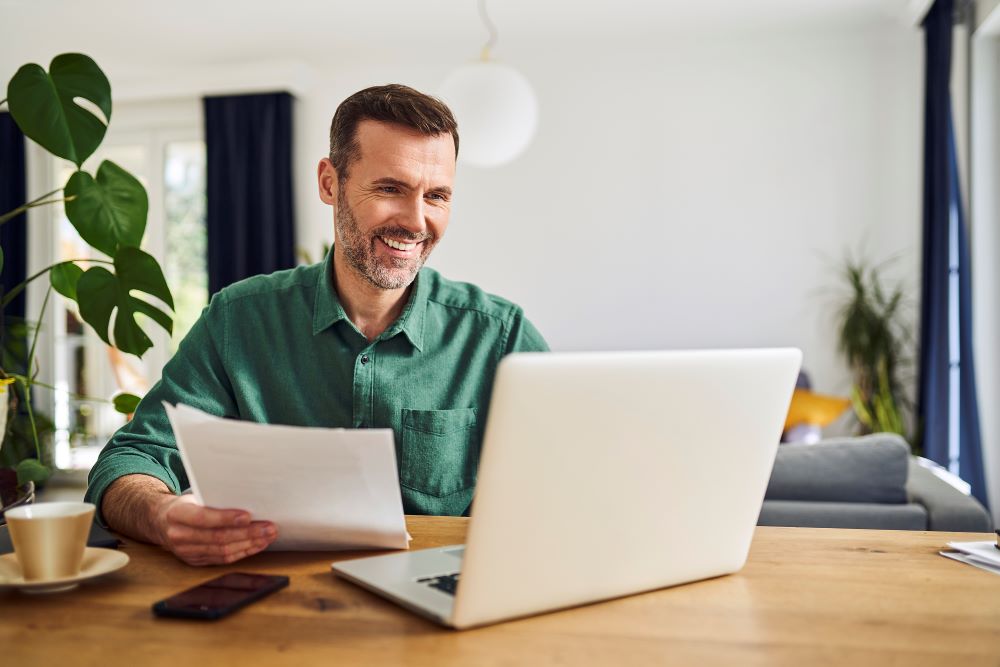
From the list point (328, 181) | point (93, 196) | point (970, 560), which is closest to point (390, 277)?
point (328, 181)

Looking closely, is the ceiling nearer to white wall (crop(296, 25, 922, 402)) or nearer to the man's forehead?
white wall (crop(296, 25, 922, 402))

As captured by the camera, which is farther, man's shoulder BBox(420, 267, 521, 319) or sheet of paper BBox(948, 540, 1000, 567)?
man's shoulder BBox(420, 267, 521, 319)

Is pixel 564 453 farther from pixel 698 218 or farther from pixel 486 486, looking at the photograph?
pixel 698 218

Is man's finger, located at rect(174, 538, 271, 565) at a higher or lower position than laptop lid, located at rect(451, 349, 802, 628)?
lower

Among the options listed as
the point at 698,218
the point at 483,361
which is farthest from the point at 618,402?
the point at 698,218

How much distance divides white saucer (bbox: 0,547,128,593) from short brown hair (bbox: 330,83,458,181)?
80 centimetres

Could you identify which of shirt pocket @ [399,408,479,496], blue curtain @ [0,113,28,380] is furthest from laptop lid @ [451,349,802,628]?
blue curtain @ [0,113,28,380]

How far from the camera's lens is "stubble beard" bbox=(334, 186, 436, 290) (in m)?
1.51

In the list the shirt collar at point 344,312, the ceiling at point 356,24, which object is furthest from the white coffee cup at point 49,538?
the ceiling at point 356,24

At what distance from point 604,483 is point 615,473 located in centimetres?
1

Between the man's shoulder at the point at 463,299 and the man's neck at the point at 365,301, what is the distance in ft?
0.20

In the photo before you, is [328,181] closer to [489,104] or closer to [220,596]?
[220,596]

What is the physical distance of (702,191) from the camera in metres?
5.13

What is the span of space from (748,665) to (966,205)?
414 centimetres
